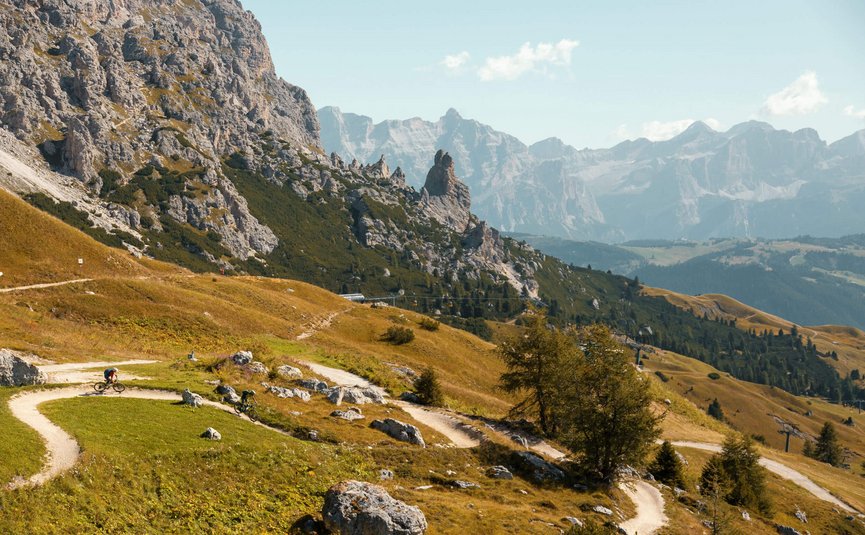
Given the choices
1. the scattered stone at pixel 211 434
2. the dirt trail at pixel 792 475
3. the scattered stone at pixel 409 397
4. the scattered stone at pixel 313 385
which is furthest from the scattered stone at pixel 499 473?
the dirt trail at pixel 792 475

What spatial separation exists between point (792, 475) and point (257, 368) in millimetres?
95148

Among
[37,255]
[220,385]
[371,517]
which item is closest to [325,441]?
[220,385]

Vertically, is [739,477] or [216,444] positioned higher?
[216,444]

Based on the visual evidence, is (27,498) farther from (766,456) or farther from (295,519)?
(766,456)

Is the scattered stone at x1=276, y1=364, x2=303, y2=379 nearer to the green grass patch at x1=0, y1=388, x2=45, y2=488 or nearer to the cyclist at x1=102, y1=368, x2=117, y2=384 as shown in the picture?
the cyclist at x1=102, y1=368, x2=117, y2=384

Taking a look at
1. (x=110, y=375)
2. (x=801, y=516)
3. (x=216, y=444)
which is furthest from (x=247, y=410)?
(x=801, y=516)

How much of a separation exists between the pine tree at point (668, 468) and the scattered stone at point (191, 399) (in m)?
50.5

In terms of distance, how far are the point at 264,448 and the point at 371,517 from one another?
9.39m

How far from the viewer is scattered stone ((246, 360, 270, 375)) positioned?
169 ft

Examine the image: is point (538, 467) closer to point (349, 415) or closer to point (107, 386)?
point (349, 415)

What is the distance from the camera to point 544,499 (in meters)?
41.9

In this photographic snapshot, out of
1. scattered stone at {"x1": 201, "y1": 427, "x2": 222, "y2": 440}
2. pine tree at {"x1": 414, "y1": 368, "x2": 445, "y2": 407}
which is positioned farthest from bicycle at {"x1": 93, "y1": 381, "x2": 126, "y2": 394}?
pine tree at {"x1": 414, "y1": 368, "x2": 445, "y2": 407}

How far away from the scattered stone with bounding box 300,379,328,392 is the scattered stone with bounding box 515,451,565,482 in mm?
19686

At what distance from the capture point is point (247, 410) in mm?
39719
